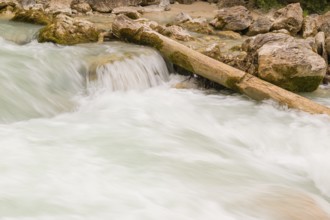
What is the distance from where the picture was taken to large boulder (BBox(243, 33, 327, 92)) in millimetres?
7398

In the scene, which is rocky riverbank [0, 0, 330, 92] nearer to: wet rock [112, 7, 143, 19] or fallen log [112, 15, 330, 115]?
wet rock [112, 7, 143, 19]

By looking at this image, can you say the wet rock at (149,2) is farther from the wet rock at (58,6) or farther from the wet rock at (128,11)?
the wet rock at (58,6)

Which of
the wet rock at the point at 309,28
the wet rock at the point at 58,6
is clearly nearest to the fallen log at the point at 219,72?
the wet rock at the point at 309,28

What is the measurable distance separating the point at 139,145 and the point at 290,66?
3778 mm

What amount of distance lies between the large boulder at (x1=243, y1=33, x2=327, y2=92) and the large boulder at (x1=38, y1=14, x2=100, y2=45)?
11.7ft

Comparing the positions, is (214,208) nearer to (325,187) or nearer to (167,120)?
(325,187)

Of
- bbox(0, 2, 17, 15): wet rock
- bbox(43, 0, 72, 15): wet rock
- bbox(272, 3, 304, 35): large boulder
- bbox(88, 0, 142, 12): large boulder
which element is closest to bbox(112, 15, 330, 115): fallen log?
bbox(0, 2, 17, 15): wet rock

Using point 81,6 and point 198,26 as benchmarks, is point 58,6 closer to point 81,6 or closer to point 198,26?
point 81,6

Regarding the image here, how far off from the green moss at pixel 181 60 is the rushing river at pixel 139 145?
0.34 meters

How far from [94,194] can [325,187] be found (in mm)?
2442

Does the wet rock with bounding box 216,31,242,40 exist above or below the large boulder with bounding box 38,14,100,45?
below

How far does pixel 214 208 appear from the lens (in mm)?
3590

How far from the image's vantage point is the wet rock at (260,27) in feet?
40.8

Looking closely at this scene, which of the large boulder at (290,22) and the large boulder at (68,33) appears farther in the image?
the large boulder at (290,22)
